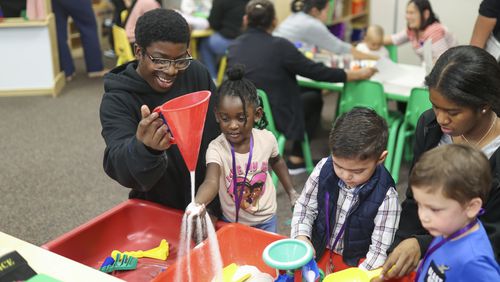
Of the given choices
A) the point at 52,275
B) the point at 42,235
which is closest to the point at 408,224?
the point at 52,275

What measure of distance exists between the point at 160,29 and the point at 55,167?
2720 mm

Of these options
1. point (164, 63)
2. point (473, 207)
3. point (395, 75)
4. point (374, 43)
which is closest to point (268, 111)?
point (395, 75)

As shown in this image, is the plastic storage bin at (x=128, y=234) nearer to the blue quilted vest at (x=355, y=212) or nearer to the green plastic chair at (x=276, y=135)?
the blue quilted vest at (x=355, y=212)

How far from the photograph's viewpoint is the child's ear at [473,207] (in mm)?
1148

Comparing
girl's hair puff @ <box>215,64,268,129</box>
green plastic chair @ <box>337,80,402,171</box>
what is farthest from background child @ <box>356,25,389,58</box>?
girl's hair puff @ <box>215,64,268,129</box>

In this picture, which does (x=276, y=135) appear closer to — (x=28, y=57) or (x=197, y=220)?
(x=197, y=220)

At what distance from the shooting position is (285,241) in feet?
4.39

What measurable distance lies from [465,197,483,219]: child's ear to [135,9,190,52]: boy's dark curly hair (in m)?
0.95

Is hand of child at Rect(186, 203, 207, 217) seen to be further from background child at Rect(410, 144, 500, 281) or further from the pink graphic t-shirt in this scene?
background child at Rect(410, 144, 500, 281)

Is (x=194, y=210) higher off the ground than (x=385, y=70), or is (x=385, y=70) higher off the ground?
(x=194, y=210)

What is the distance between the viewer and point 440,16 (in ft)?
18.4

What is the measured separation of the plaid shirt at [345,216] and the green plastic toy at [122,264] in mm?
516

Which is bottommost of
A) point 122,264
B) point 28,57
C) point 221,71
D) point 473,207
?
point 221,71

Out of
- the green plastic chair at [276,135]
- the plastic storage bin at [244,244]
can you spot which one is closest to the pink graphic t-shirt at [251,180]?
the plastic storage bin at [244,244]
